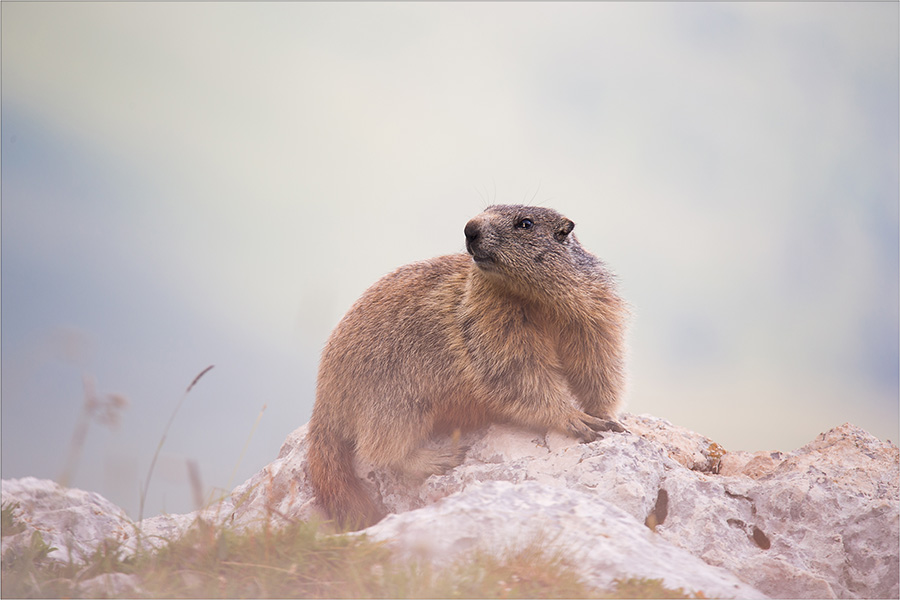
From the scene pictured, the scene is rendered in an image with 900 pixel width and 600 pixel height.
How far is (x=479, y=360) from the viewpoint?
6.19 m

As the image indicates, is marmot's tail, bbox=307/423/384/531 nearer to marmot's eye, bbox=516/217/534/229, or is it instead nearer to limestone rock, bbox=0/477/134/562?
limestone rock, bbox=0/477/134/562

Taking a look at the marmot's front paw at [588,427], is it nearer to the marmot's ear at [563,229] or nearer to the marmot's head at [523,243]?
the marmot's head at [523,243]

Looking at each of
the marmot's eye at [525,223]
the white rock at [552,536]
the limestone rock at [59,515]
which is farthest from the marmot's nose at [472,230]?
the limestone rock at [59,515]

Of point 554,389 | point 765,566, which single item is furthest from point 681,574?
point 554,389

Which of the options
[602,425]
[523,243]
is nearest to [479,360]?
[523,243]

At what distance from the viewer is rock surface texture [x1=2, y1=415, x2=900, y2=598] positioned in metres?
4.21

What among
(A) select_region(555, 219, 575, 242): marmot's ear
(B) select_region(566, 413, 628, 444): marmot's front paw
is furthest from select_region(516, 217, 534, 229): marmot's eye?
(B) select_region(566, 413, 628, 444): marmot's front paw

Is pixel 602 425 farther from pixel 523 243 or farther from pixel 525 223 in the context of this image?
pixel 525 223

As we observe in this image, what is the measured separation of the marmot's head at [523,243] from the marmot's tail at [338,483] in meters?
2.18

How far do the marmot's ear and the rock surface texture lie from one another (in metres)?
1.77

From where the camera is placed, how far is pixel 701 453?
24.9 ft

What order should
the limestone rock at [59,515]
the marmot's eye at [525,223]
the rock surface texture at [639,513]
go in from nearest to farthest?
the rock surface texture at [639,513] < the limestone rock at [59,515] < the marmot's eye at [525,223]

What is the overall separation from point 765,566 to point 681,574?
1593mm

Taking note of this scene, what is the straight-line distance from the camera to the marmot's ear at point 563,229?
652 centimetres
